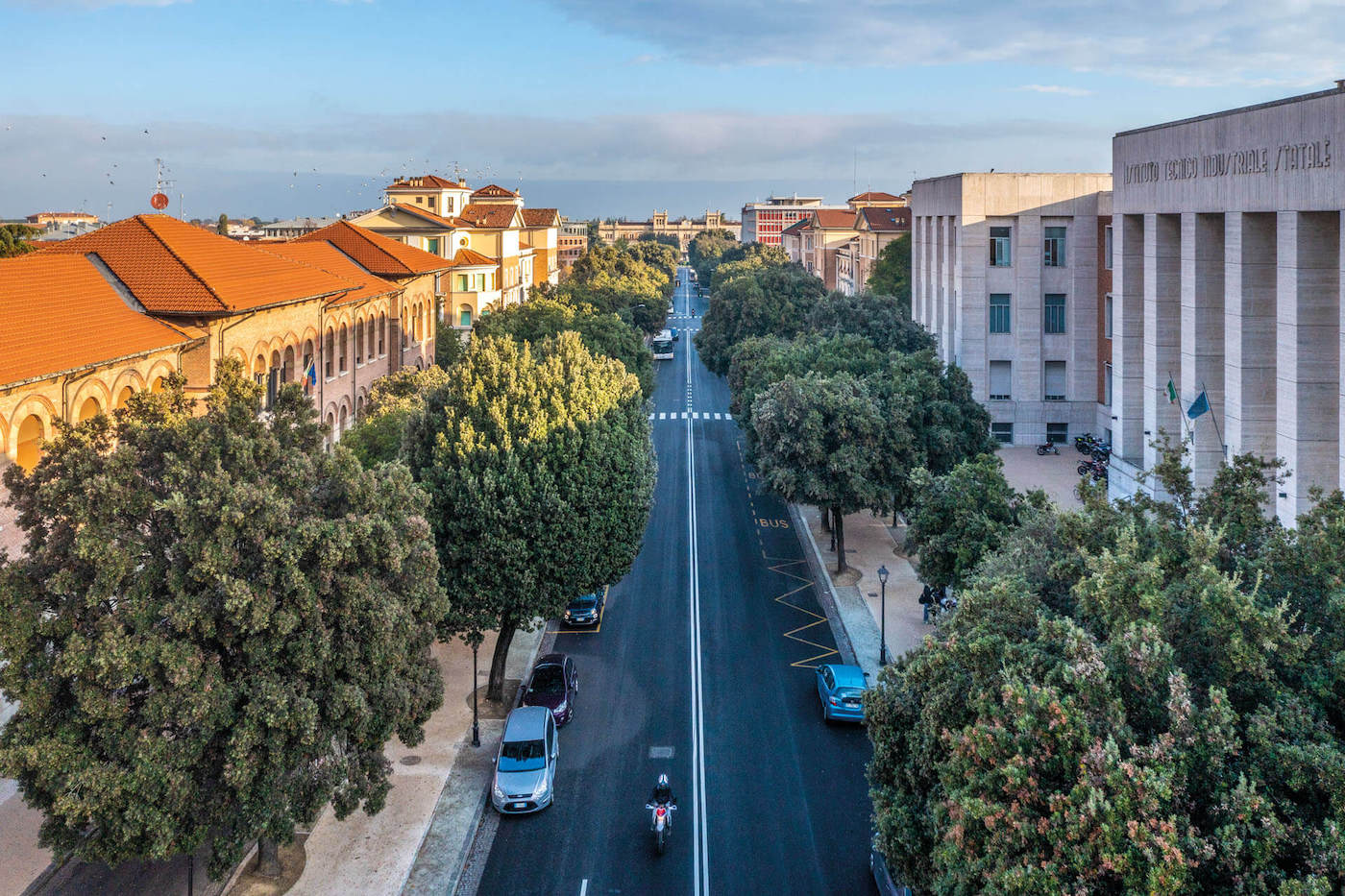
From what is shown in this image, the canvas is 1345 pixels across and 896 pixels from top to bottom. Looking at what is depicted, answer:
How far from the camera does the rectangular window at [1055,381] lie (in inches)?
2327

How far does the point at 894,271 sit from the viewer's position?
88.9m

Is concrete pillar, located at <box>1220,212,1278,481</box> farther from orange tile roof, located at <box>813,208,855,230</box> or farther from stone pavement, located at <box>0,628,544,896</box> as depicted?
orange tile roof, located at <box>813,208,855,230</box>

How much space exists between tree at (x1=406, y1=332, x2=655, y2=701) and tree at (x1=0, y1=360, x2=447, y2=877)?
690 centimetres

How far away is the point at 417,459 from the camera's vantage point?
2794cm

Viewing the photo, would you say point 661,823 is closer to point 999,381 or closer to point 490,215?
point 999,381

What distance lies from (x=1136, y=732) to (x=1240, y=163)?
84.3 ft

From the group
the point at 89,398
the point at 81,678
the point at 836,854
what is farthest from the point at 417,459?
the point at 836,854

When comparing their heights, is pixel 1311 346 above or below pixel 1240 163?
below

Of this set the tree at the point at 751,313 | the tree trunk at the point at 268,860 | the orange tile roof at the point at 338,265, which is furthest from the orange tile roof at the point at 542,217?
the tree trunk at the point at 268,860

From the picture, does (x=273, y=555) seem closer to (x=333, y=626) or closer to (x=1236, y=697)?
(x=333, y=626)

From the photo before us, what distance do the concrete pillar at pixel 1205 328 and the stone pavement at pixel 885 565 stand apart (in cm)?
450

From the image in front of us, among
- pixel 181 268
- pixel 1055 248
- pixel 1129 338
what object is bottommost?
pixel 1129 338

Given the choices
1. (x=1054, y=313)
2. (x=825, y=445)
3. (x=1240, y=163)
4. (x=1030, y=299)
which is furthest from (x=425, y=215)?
(x=1240, y=163)

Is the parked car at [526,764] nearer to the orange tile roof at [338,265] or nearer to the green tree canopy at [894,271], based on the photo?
the orange tile roof at [338,265]
